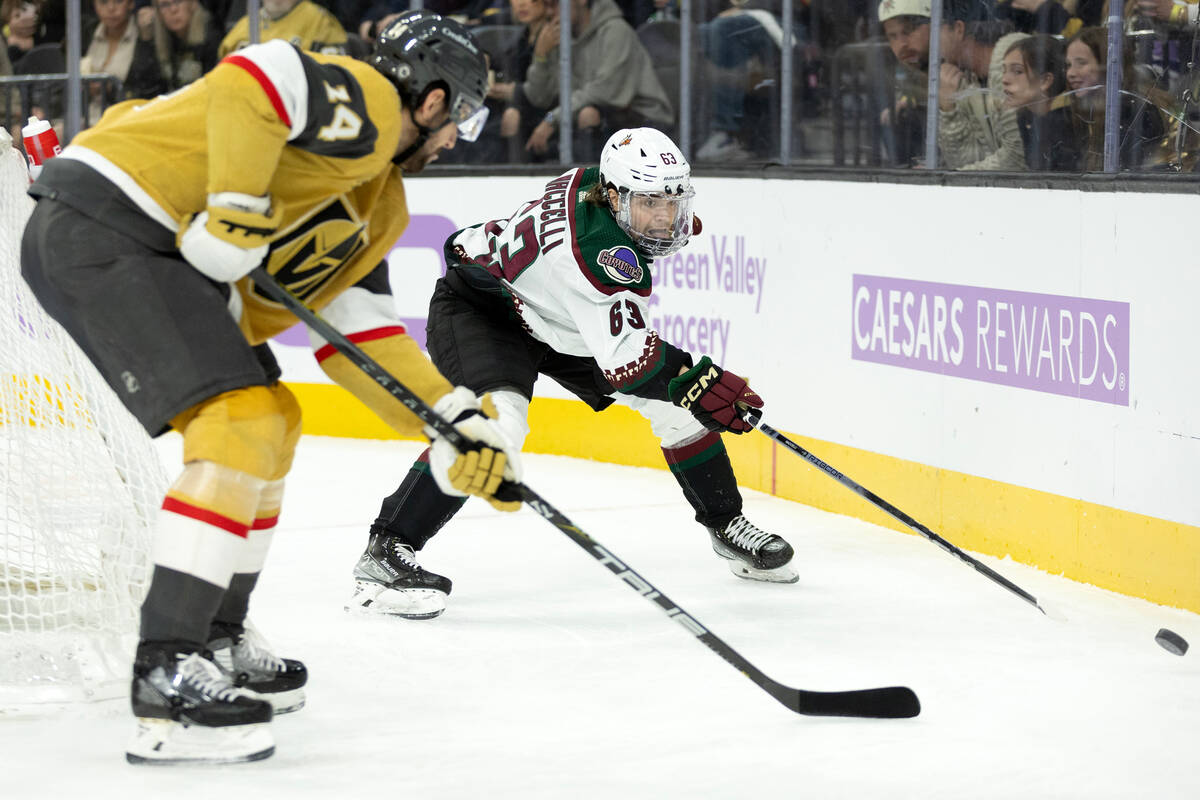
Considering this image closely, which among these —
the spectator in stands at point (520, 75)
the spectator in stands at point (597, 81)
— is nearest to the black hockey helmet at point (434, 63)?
the spectator in stands at point (597, 81)

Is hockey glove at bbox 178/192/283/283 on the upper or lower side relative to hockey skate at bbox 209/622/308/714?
upper

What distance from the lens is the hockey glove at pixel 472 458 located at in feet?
8.08

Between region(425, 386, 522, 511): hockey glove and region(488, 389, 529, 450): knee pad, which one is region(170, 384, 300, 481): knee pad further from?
region(488, 389, 529, 450): knee pad

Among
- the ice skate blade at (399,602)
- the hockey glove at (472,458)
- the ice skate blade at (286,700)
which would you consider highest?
the hockey glove at (472,458)

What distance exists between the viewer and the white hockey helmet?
10.9ft

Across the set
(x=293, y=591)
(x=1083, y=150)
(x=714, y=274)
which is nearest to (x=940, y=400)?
(x=1083, y=150)

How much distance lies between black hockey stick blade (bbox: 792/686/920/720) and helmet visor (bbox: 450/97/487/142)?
1060mm

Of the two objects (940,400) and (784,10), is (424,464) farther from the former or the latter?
(784,10)

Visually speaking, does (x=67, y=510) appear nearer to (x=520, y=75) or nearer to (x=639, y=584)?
(x=639, y=584)

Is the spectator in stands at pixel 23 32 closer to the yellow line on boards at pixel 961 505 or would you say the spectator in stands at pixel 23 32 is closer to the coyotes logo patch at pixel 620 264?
the yellow line on boards at pixel 961 505

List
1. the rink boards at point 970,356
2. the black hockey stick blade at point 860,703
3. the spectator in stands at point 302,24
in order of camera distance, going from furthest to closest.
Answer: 1. the spectator in stands at point 302,24
2. the rink boards at point 970,356
3. the black hockey stick blade at point 860,703

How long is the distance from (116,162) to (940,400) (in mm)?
2406

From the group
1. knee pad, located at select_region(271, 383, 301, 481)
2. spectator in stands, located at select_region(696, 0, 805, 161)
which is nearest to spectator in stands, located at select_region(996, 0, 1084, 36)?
spectator in stands, located at select_region(696, 0, 805, 161)

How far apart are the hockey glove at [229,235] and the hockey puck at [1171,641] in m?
1.85
